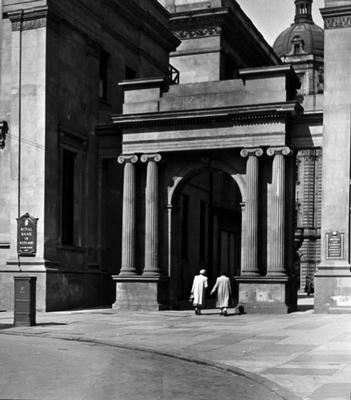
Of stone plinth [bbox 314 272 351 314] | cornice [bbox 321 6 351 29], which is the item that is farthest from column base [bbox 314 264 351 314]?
cornice [bbox 321 6 351 29]

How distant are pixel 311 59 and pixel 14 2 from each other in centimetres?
7610

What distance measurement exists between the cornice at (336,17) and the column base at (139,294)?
10676mm

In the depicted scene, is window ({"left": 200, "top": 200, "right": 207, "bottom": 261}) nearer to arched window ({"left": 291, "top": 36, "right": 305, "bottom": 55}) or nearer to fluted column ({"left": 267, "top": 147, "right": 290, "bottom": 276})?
fluted column ({"left": 267, "top": 147, "right": 290, "bottom": 276})

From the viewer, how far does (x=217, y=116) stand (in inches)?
1077

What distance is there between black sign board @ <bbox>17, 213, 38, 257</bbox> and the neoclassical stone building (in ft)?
0.47

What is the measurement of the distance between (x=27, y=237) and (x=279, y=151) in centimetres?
915

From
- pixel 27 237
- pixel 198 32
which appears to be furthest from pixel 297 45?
pixel 27 237

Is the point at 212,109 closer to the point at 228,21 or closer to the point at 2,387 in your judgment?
the point at 228,21

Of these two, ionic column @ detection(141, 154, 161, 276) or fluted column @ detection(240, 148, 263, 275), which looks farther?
ionic column @ detection(141, 154, 161, 276)

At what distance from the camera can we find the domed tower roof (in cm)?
10294

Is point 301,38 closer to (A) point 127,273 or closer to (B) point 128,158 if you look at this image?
(B) point 128,158

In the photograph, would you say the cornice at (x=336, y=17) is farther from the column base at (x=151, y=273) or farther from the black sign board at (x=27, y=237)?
the black sign board at (x=27, y=237)

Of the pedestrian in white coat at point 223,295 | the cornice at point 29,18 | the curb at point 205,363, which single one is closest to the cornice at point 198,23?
the cornice at point 29,18

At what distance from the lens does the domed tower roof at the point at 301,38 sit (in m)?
103
